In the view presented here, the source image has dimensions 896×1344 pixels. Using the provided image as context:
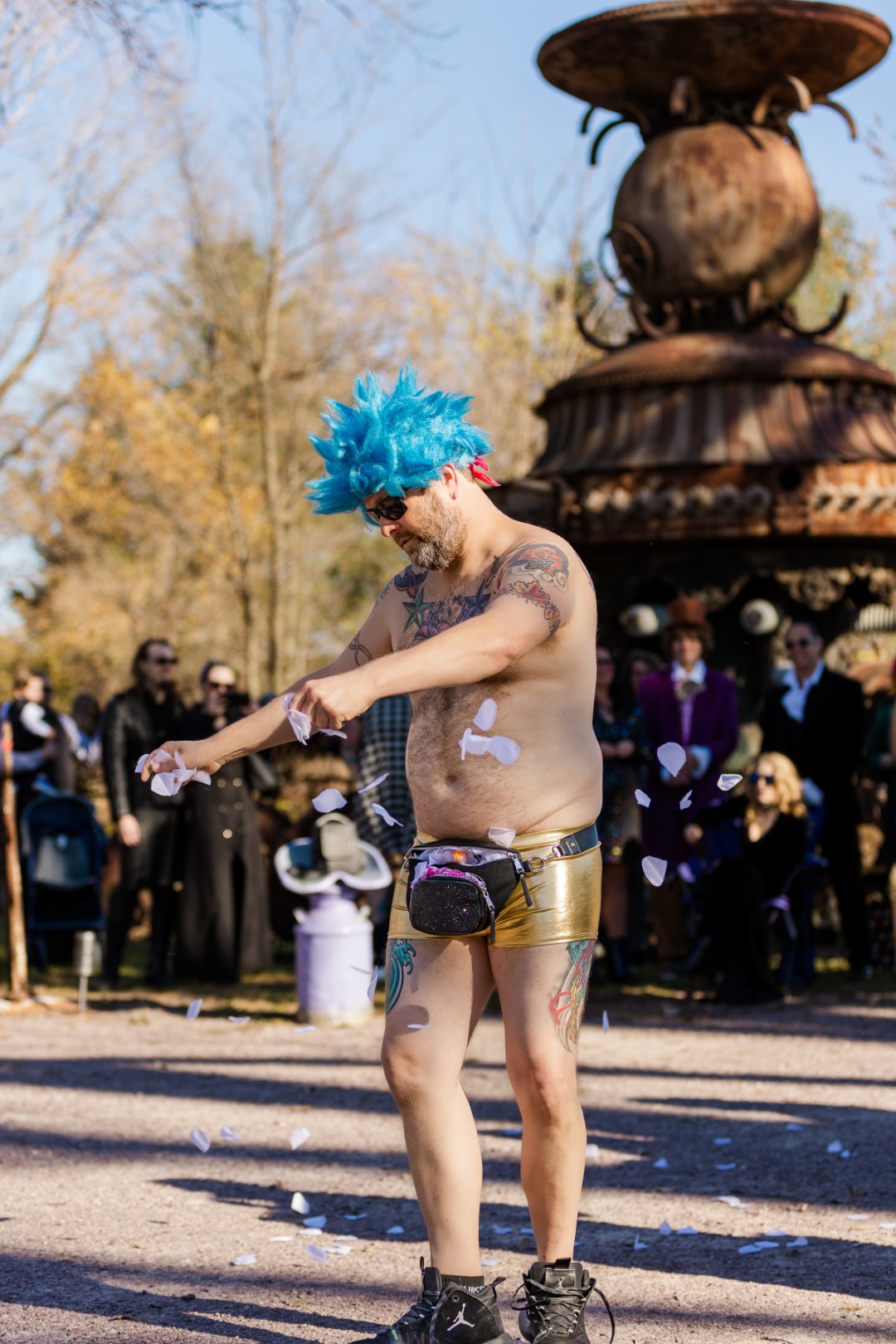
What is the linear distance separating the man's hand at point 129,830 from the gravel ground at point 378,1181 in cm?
132

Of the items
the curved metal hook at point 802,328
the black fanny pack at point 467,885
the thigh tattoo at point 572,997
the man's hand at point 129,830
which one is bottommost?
the thigh tattoo at point 572,997

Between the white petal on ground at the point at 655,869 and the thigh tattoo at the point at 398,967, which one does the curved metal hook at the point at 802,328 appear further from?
the thigh tattoo at the point at 398,967

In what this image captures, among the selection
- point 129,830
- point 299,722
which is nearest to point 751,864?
point 129,830

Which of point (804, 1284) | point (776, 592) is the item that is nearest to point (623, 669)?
point (776, 592)

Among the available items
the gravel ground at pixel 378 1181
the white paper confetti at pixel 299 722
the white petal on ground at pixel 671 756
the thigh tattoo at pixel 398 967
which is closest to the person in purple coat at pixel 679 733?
the gravel ground at pixel 378 1181

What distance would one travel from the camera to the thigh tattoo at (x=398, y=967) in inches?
151

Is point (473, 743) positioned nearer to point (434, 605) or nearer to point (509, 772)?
point (509, 772)

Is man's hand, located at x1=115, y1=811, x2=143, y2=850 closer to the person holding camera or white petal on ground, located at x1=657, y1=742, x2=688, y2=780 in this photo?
the person holding camera

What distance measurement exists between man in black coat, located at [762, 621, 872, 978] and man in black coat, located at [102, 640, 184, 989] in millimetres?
3452

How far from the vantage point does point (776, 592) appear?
13.1 metres

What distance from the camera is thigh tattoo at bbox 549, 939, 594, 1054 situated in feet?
12.2

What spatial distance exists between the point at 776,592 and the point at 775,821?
3795mm

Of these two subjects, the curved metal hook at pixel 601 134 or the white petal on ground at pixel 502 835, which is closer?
the white petal on ground at pixel 502 835

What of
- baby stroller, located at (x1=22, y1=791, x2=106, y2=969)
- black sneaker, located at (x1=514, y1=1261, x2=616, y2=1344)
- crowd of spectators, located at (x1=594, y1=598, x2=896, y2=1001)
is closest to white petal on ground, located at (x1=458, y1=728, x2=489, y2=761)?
black sneaker, located at (x1=514, y1=1261, x2=616, y2=1344)
